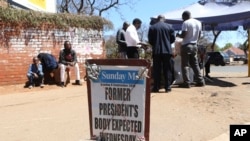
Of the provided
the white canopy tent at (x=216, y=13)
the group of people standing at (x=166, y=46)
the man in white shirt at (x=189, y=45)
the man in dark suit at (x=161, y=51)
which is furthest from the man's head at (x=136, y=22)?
the white canopy tent at (x=216, y=13)

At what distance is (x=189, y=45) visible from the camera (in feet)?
34.2

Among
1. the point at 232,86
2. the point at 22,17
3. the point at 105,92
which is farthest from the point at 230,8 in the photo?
the point at 105,92

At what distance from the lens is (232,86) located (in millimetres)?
11102

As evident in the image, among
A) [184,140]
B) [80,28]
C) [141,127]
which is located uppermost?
[80,28]

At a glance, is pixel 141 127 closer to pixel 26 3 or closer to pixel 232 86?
pixel 232 86

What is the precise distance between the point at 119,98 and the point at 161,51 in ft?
15.6

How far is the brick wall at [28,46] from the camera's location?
12836 mm

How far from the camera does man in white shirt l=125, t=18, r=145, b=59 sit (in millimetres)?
10625

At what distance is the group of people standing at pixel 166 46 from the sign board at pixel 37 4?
490 cm

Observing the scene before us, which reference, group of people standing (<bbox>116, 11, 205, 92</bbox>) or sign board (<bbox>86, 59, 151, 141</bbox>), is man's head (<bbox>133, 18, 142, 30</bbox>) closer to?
group of people standing (<bbox>116, 11, 205, 92</bbox>)

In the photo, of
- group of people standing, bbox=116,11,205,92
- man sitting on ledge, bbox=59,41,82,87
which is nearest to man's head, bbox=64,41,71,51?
man sitting on ledge, bbox=59,41,82,87

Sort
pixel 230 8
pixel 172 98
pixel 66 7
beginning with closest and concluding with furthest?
1. pixel 172 98
2. pixel 230 8
3. pixel 66 7

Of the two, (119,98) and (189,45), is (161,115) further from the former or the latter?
(189,45)

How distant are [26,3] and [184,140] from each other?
11428mm
